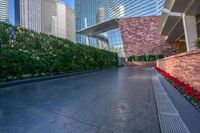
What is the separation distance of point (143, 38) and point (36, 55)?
2440 centimetres

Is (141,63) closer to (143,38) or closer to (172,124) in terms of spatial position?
(143,38)

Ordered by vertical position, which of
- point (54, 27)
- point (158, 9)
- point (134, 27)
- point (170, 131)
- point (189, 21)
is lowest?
point (170, 131)

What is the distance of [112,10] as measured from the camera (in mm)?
47188

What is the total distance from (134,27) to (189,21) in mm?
19188

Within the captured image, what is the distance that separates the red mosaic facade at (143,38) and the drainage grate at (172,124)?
27541 mm

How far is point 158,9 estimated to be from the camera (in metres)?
38.1

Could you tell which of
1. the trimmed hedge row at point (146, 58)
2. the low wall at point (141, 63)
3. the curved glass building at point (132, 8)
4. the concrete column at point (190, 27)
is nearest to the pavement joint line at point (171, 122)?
the concrete column at point (190, 27)

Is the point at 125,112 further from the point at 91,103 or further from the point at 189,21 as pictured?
the point at 189,21

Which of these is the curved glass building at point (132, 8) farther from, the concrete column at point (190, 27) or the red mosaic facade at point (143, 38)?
the concrete column at point (190, 27)

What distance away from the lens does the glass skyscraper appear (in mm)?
38375

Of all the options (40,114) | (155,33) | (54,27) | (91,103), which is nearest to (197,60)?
(91,103)

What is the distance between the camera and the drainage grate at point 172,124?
2329 mm

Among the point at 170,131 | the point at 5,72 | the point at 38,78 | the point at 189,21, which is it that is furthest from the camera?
the point at 189,21

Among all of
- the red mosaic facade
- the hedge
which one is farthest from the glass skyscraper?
the hedge
